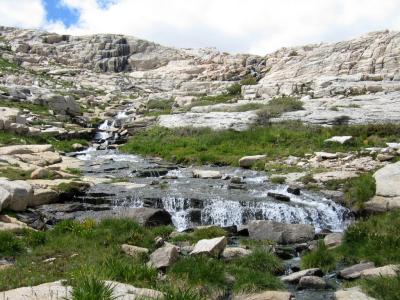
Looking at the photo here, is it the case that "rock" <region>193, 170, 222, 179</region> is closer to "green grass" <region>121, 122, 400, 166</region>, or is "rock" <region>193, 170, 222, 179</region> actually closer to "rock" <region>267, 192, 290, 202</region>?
"green grass" <region>121, 122, 400, 166</region>

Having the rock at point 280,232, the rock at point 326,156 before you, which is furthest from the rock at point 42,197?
the rock at point 326,156

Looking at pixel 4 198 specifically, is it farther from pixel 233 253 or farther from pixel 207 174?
pixel 207 174

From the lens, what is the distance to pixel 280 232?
1557 centimetres

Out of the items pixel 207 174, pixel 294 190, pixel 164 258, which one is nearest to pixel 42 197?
pixel 207 174

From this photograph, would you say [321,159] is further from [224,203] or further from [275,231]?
[275,231]

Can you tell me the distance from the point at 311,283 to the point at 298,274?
573mm

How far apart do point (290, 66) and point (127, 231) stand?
183 ft

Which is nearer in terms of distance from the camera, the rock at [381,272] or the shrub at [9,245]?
the rock at [381,272]

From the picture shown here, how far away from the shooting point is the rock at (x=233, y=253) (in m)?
12.8

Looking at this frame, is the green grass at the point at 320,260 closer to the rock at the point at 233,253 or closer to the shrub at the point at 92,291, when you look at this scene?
the rock at the point at 233,253

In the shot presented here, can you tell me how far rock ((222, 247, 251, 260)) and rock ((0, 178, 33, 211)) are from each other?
8.14 meters

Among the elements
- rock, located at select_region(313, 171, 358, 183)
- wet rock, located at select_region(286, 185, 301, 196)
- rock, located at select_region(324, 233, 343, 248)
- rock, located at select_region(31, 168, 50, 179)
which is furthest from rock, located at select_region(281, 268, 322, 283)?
rock, located at select_region(31, 168, 50, 179)

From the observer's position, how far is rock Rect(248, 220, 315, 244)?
15422 mm

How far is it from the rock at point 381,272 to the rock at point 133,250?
5.38m
